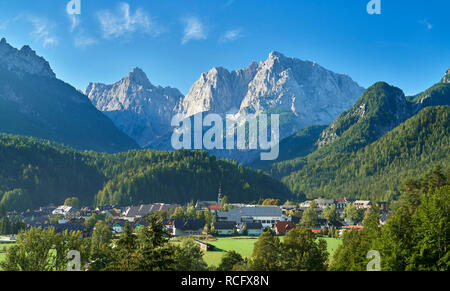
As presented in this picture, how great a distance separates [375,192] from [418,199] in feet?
440

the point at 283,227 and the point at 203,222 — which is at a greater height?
the point at 203,222

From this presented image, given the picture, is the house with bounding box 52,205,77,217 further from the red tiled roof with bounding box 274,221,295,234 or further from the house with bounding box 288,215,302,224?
the red tiled roof with bounding box 274,221,295,234

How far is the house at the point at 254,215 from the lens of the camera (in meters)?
136

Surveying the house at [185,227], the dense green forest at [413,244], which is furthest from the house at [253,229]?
the dense green forest at [413,244]

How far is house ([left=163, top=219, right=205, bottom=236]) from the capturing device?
10944cm

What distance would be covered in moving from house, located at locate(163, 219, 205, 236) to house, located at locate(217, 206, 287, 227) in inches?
718

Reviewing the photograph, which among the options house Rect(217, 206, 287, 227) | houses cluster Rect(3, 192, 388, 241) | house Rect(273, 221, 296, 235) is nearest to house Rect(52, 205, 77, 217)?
houses cluster Rect(3, 192, 388, 241)

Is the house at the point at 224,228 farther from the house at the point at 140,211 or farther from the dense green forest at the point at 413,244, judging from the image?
the dense green forest at the point at 413,244

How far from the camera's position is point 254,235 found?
4456 inches

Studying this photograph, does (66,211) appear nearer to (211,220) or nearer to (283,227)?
(211,220)

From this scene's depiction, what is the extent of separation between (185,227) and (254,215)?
36813 mm

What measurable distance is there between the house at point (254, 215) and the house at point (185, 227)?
18246mm

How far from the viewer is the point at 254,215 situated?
142m

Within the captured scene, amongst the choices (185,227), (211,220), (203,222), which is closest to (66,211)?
(203,222)
